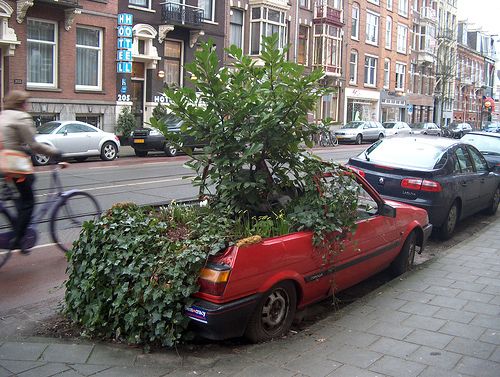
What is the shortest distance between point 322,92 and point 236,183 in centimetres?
116

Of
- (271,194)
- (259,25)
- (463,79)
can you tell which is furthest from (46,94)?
(463,79)

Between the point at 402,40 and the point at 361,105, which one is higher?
the point at 402,40

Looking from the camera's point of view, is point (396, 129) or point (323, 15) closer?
point (323, 15)

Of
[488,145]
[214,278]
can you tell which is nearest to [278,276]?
[214,278]

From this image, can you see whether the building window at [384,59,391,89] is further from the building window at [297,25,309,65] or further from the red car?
the red car

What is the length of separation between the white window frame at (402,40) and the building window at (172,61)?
32222mm

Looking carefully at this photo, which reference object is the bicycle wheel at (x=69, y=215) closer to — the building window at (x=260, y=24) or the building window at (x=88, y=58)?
the building window at (x=88, y=58)

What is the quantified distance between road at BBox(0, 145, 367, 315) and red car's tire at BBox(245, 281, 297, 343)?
5.92 ft

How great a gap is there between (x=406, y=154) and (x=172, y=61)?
22883 mm

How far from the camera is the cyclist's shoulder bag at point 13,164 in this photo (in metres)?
6.25

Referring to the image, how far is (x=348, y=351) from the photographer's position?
4434 mm

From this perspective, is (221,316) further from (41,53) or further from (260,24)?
(260,24)

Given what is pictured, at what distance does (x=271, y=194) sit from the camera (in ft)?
17.7

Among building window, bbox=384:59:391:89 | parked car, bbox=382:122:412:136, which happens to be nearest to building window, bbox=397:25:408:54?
building window, bbox=384:59:391:89
